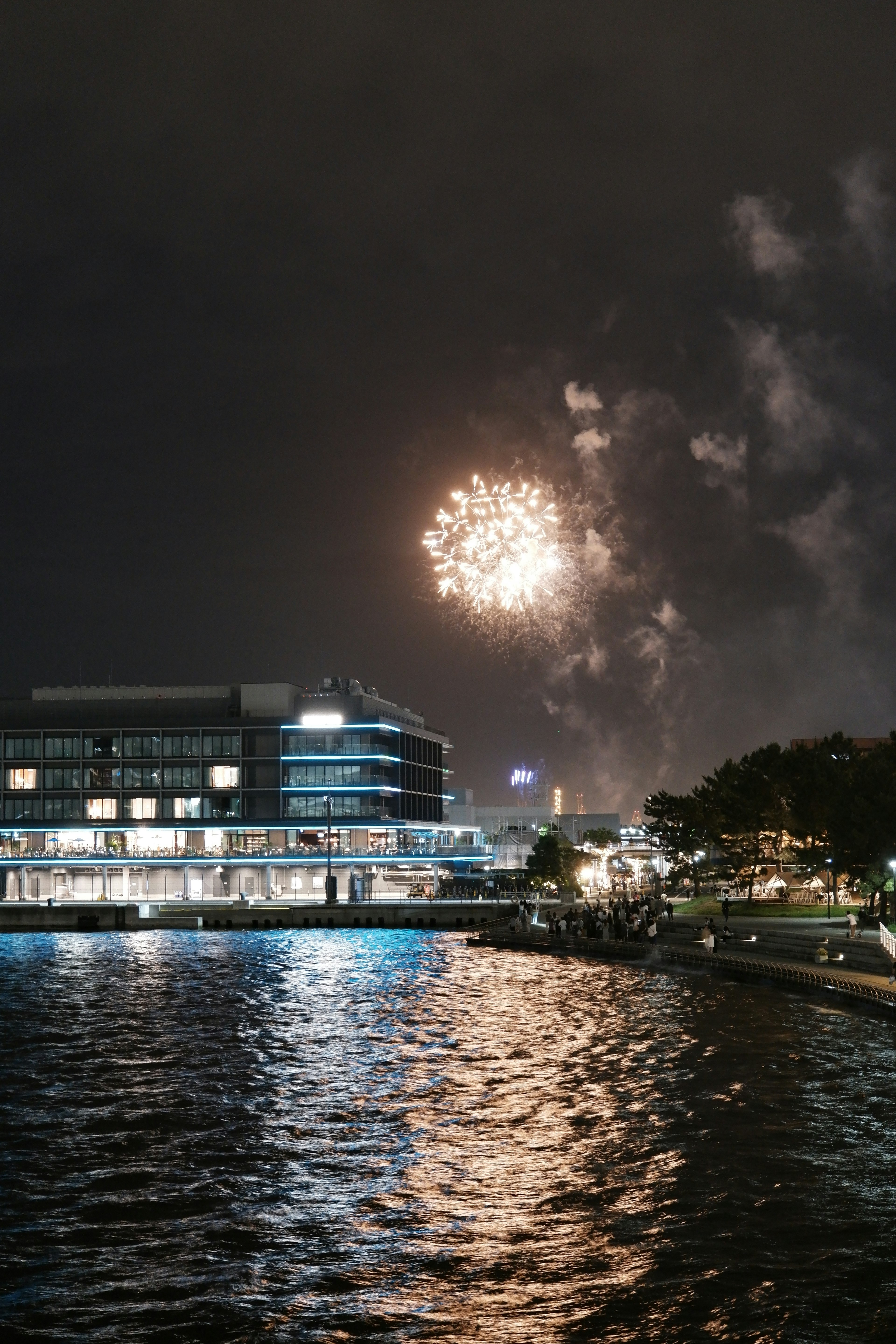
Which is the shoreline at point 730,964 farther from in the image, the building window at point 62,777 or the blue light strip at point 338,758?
the building window at point 62,777

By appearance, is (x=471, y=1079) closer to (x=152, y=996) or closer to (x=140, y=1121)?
(x=140, y=1121)

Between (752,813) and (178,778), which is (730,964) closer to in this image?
(752,813)

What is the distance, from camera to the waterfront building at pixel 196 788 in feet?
499

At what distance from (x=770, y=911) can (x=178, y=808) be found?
8305 cm

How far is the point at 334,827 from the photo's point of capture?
158125 millimetres

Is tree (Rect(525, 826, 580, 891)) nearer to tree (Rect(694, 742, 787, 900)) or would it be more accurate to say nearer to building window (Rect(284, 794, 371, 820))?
building window (Rect(284, 794, 371, 820))

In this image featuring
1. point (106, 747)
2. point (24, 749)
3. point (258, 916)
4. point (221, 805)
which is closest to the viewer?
point (258, 916)

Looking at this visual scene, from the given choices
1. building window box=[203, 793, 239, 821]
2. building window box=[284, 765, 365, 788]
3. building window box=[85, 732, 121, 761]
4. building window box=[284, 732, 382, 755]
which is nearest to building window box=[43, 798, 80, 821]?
building window box=[85, 732, 121, 761]

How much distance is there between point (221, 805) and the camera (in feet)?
523

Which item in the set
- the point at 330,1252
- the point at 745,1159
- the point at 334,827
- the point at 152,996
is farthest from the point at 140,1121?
the point at 334,827

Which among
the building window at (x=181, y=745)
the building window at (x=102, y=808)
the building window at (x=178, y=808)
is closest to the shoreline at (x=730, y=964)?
the building window at (x=178, y=808)

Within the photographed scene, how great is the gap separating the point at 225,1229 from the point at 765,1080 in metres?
18.4

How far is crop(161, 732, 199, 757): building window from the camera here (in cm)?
15988

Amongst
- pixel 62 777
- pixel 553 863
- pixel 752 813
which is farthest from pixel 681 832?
pixel 62 777
